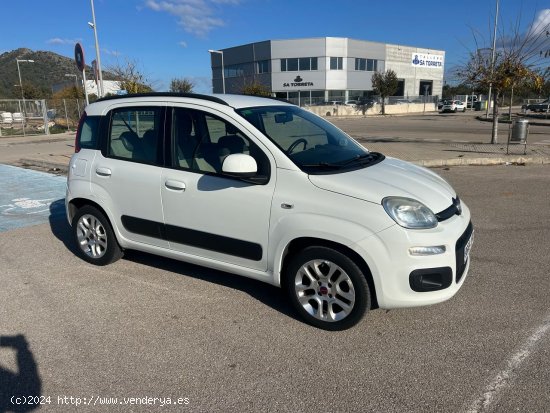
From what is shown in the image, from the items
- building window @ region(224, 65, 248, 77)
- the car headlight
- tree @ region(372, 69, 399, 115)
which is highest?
building window @ region(224, 65, 248, 77)

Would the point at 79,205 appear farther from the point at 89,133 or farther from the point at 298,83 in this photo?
the point at 298,83

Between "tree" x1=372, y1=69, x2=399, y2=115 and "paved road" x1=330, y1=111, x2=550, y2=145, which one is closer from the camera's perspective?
"paved road" x1=330, y1=111, x2=550, y2=145

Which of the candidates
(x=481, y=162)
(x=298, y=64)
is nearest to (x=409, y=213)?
(x=481, y=162)

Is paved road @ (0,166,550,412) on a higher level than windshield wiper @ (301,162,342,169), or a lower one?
lower

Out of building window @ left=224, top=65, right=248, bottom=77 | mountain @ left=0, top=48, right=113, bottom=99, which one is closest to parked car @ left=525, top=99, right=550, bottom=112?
building window @ left=224, top=65, right=248, bottom=77

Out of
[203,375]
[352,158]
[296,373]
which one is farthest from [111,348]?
[352,158]

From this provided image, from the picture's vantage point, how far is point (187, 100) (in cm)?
395

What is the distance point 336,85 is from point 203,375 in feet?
216

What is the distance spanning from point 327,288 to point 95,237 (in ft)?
9.15

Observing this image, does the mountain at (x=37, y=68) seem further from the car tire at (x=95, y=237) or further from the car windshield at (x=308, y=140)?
the car windshield at (x=308, y=140)

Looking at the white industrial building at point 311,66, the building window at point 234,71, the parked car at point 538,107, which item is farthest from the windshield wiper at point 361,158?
the building window at point 234,71

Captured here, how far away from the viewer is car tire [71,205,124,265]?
15.0ft

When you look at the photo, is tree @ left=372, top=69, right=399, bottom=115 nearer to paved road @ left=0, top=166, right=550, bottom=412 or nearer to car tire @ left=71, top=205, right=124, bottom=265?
paved road @ left=0, top=166, right=550, bottom=412

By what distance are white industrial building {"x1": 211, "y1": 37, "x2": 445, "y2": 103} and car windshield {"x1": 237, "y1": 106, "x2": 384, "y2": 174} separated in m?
61.6
